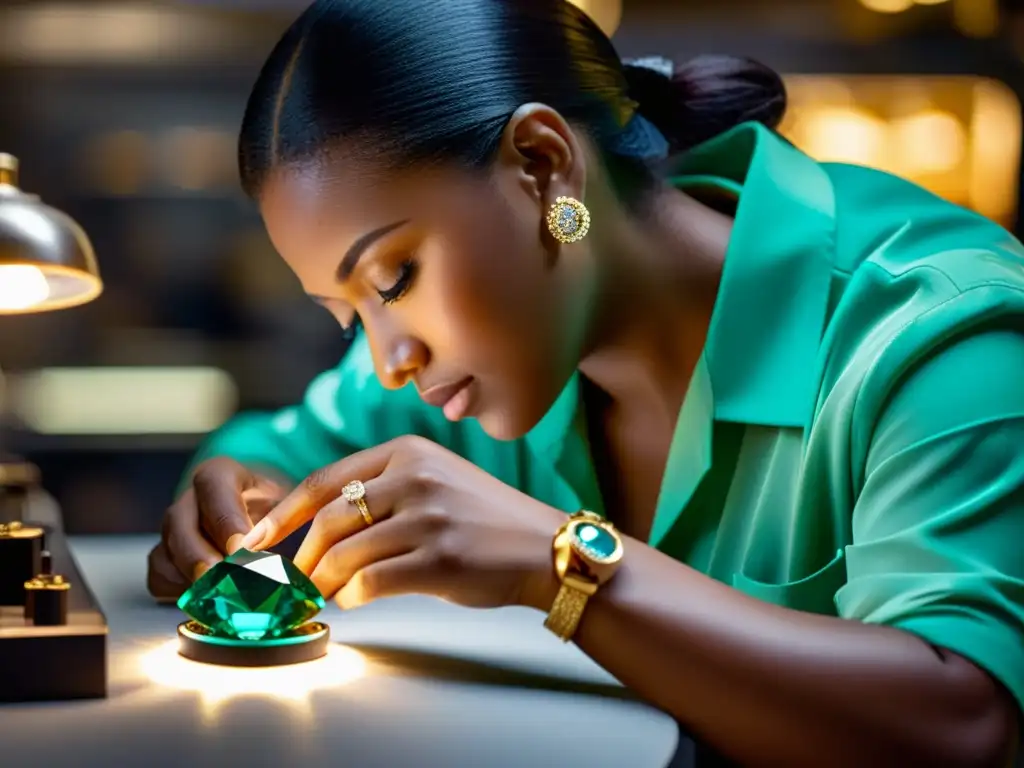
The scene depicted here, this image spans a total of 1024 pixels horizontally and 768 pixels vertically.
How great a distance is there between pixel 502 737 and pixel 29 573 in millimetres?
447

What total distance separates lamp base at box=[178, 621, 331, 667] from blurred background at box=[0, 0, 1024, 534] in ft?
5.39

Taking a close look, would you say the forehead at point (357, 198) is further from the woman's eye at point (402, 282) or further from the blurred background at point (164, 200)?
the blurred background at point (164, 200)

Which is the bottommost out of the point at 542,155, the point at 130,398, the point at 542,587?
the point at 130,398

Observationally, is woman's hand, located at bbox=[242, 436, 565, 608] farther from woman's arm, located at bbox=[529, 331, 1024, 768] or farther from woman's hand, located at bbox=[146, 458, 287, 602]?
woman's hand, located at bbox=[146, 458, 287, 602]

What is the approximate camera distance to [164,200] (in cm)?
265

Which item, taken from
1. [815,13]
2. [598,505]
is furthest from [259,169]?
[815,13]

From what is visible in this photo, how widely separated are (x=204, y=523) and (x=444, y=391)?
275mm

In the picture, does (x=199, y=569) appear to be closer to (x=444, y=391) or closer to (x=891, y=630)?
(x=444, y=391)

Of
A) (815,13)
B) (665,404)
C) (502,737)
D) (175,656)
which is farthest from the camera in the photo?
(815,13)

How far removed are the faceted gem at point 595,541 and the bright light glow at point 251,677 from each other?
0.20 m

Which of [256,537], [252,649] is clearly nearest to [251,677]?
[252,649]

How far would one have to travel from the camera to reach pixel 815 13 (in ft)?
7.80

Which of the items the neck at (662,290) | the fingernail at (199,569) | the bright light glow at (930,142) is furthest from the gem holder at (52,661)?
the bright light glow at (930,142)

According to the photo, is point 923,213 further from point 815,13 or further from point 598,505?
point 815,13
